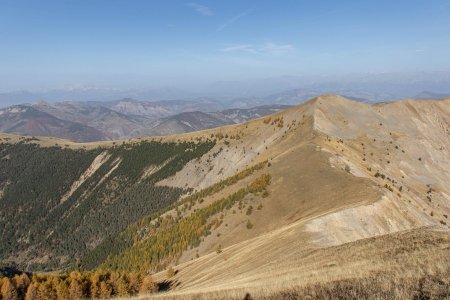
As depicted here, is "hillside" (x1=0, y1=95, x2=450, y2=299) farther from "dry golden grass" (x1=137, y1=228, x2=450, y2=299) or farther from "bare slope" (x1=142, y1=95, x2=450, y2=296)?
"bare slope" (x1=142, y1=95, x2=450, y2=296)

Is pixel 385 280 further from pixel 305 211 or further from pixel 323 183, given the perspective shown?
pixel 323 183

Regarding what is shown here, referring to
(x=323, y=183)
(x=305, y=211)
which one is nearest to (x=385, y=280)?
(x=305, y=211)

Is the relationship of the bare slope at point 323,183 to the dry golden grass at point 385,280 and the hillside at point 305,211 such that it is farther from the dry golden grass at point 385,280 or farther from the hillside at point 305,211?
the dry golden grass at point 385,280

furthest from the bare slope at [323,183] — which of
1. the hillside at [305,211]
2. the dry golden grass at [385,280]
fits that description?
the dry golden grass at [385,280]

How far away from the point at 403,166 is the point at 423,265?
316 feet

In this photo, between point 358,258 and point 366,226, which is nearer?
point 358,258

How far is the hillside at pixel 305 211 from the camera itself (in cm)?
2566

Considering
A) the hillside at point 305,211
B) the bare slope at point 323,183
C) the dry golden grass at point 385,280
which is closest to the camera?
the dry golden grass at point 385,280

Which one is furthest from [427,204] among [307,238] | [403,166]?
[307,238]

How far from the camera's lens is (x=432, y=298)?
46.4ft

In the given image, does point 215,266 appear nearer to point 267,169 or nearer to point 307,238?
point 307,238

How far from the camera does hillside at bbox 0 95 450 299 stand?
1010 inches

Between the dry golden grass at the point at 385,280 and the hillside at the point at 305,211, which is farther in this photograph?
the hillside at the point at 305,211

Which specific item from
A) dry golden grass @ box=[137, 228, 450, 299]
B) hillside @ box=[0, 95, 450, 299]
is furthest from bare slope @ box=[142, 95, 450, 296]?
dry golden grass @ box=[137, 228, 450, 299]
